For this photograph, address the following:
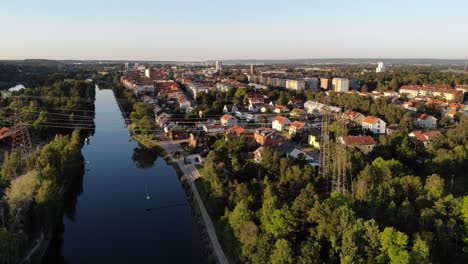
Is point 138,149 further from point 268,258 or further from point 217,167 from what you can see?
point 268,258

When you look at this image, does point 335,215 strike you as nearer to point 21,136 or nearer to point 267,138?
point 267,138

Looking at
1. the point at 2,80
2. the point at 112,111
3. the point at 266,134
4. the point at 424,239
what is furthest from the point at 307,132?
the point at 2,80

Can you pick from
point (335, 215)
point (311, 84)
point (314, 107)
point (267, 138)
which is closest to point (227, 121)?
point (267, 138)

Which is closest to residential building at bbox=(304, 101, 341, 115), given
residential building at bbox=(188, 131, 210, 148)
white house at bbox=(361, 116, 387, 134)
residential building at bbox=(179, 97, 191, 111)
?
white house at bbox=(361, 116, 387, 134)

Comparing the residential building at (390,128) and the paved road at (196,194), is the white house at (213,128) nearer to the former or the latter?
the paved road at (196,194)

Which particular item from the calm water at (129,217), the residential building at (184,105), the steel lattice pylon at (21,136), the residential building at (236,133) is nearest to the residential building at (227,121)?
the residential building at (236,133)

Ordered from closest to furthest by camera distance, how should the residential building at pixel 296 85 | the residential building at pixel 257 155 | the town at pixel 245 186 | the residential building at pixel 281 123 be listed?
the town at pixel 245 186, the residential building at pixel 257 155, the residential building at pixel 281 123, the residential building at pixel 296 85

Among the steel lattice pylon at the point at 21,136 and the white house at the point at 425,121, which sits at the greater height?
the steel lattice pylon at the point at 21,136
